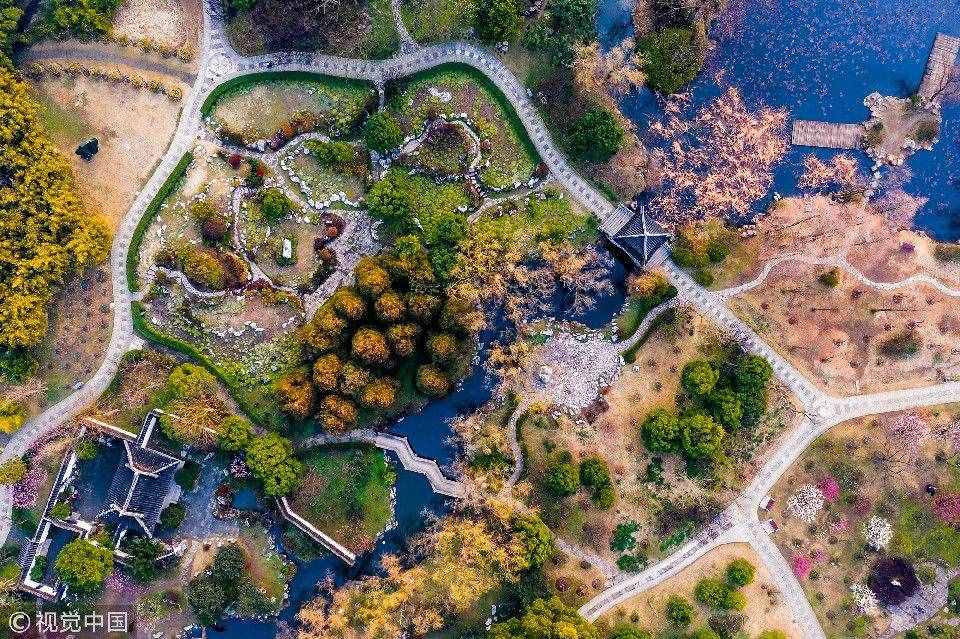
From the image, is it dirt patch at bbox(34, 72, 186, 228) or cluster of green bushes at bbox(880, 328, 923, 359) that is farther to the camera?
cluster of green bushes at bbox(880, 328, 923, 359)

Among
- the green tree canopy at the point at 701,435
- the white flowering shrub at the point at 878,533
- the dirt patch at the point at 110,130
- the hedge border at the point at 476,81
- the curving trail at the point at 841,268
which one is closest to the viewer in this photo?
the green tree canopy at the point at 701,435

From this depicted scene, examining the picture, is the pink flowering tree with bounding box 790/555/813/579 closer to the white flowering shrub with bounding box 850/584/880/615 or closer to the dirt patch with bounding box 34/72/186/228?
the white flowering shrub with bounding box 850/584/880/615

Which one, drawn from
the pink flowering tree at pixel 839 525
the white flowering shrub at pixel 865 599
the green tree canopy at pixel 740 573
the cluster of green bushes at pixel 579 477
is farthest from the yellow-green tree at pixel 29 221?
the white flowering shrub at pixel 865 599

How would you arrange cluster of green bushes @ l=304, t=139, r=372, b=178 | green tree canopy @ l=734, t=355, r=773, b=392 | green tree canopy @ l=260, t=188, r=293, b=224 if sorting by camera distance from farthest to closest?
green tree canopy @ l=260, t=188, r=293, b=224 → cluster of green bushes @ l=304, t=139, r=372, b=178 → green tree canopy @ l=734, t=355, r=773, b=392

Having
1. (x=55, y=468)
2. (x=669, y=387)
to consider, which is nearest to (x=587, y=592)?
(x=669, y=387)

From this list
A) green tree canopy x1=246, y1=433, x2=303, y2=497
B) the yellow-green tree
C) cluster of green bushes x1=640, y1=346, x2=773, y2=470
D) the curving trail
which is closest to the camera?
the yellow-green tree

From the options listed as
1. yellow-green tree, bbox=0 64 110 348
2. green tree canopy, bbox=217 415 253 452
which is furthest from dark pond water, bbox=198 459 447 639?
yellow-green tree, bbox=0 64 110 348

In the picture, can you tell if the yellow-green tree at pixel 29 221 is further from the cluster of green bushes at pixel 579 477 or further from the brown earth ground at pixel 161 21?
the cluster of green bushes at pixel 579 477
